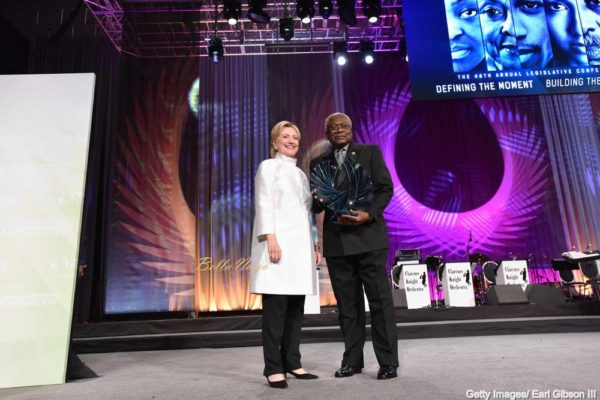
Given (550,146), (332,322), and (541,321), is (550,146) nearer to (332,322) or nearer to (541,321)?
(541,321)

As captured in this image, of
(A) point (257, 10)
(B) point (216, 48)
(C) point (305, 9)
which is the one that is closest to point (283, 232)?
(A) point (257, 10)

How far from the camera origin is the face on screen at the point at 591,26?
15.4ft

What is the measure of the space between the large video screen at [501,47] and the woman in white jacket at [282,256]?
10.0 ft

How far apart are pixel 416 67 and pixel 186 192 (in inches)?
196

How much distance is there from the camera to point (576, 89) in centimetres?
464

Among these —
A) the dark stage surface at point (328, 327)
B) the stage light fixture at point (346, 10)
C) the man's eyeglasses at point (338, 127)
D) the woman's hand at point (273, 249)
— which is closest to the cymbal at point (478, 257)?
the dark stage surface at point (328, 327)

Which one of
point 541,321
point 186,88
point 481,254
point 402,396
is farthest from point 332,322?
point 186,88

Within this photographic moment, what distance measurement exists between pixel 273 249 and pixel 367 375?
2.66 feet

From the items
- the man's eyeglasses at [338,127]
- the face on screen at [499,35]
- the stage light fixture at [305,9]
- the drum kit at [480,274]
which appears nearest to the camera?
the man's eyeglasses at [338,127]

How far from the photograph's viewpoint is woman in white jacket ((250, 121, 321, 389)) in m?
2.24

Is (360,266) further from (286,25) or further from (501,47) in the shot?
(286,25)

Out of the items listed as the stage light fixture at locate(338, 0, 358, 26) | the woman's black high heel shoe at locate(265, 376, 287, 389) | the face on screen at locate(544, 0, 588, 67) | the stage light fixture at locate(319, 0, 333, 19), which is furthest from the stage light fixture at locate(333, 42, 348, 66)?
the woman's black high heel shoe at locate(265, 376, 287, 389)

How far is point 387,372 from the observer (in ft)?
7.14

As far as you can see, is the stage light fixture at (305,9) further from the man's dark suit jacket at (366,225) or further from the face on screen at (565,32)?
the man's dark suit jacket at (366,225)
